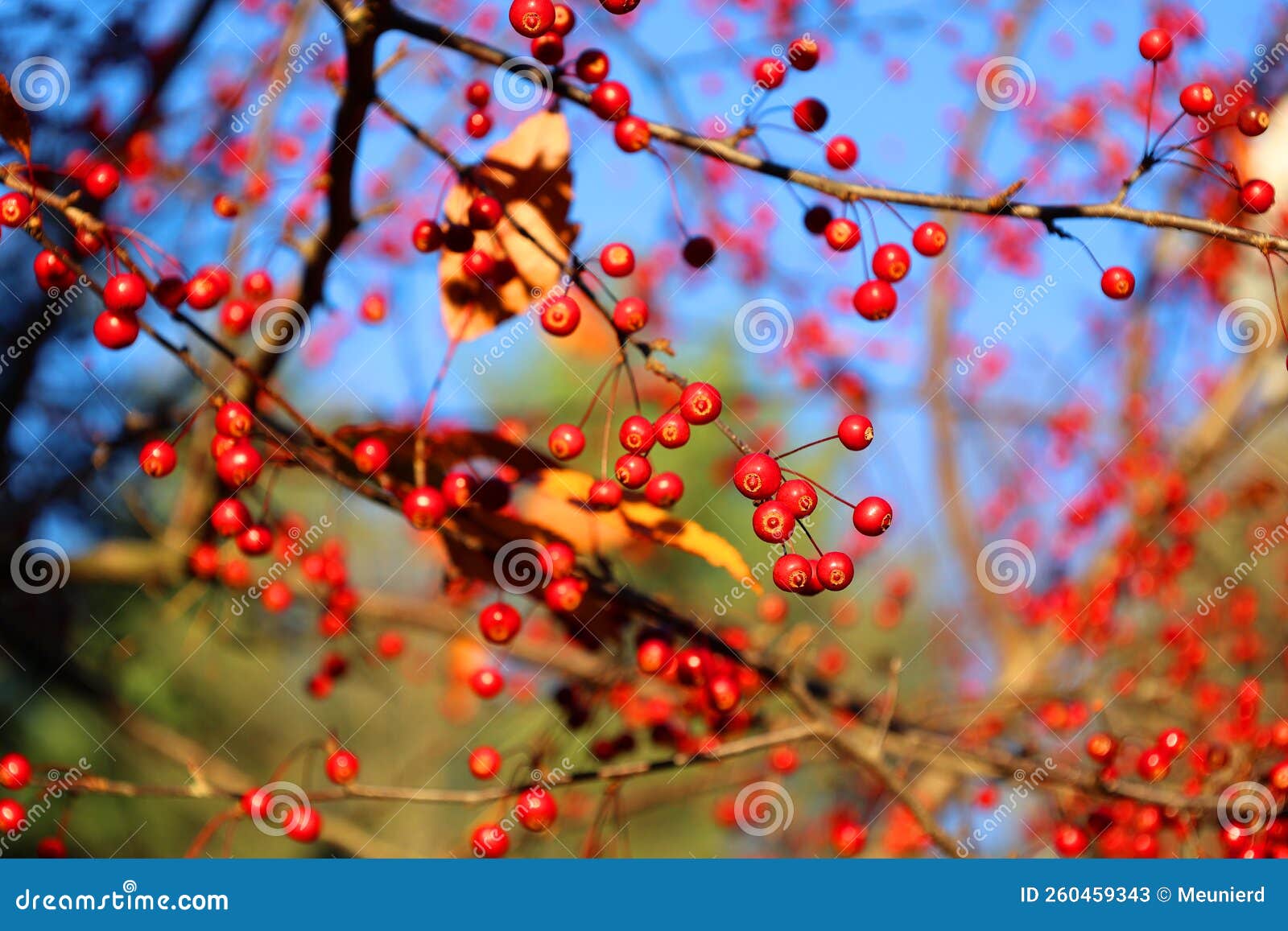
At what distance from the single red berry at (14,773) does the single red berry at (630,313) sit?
5.08ft

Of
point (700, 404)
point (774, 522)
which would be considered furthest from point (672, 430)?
point (774, 522)

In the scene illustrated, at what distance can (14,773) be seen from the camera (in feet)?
6.50

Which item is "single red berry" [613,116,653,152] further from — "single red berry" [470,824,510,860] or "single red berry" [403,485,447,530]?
"single red berry" [470,824,510,860]

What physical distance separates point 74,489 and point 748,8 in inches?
132

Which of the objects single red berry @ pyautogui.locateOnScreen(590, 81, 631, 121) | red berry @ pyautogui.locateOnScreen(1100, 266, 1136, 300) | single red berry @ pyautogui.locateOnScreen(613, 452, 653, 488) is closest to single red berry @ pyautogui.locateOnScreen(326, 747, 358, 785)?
single red berry @ pyautogui.locateOnScreen(613, 452, 653, 488)

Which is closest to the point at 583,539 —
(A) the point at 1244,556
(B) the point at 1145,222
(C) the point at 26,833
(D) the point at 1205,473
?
(B) the point at 1145,222

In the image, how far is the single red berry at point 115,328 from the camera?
1538mm

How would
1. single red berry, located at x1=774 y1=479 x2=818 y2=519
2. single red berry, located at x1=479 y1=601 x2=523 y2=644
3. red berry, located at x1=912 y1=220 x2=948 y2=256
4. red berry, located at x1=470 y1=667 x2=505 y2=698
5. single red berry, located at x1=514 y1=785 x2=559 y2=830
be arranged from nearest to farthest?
1. single red berry, located at x1=774 y1=479 x2=818 y2=519
2. red berry, located at x1=912 y1=220 x2=948 y2=256
3. single red berry, located at x1=479 y1=601 x2=523 y2=644
4. single red berry, located at x1=514 y1=785 x2=559 y2=830
5. red berry, located at x1=470 y1=667 x2=505 y2=698

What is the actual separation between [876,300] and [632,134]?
0.45 metres

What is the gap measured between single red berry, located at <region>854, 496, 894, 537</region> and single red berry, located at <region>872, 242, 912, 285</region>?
359 millimetres

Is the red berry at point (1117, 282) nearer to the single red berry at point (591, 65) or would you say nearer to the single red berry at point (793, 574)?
the single red berry at point (793, 574)

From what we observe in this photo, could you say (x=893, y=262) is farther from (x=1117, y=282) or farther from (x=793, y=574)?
(x=793, y=574)

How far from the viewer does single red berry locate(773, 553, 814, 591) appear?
4.40 feet

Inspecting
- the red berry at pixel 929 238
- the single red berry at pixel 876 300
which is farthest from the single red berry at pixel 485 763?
the red berry at pixel 929 238
